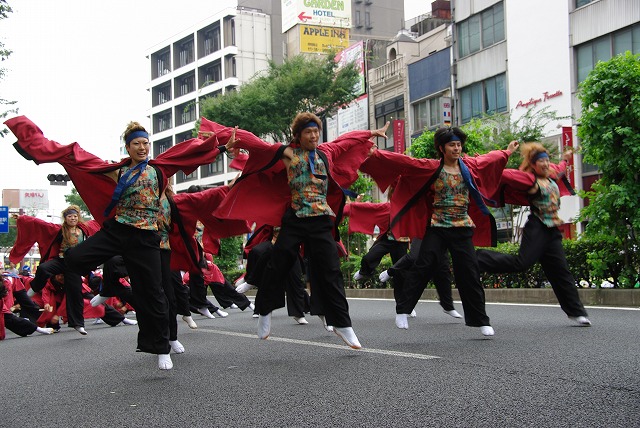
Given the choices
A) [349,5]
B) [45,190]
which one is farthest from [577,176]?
[45,190]

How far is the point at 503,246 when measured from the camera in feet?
51.0

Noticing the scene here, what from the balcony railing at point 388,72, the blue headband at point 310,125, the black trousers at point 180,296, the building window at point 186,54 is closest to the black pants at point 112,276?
the black trousers at point 180,296

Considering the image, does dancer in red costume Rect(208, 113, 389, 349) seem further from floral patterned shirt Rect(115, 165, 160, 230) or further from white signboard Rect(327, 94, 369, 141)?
white signboard Rect(327, 94, 369, 141)

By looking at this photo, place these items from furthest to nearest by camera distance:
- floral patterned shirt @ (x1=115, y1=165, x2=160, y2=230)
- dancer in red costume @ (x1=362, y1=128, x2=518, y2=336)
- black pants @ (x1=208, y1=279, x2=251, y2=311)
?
black pants @ (x1=208, y1=279, x2=251, y2=311) → dancer in red costume @ (x1=362, y1=128, x2=518, y2=336) → floral patterned shirt @ (x1=115, y1=165, x2=160, y2=230)

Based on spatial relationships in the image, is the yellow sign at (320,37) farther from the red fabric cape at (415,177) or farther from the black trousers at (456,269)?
the black trousers at (456,269)

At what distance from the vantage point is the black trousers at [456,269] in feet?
25.3

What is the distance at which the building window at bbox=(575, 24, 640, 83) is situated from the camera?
25.9m

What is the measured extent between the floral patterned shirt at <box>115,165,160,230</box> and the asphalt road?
1175 millimetres

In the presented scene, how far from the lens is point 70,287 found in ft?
36.3

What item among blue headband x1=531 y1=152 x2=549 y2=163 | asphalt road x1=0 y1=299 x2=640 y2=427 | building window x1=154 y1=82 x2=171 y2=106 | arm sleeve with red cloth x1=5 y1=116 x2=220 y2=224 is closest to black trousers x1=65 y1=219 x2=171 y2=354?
asphalt road x1=0 y1=299 x2=640 y2=427

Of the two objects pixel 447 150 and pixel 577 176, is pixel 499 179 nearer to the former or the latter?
pixel 447 150

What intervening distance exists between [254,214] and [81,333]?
444cm

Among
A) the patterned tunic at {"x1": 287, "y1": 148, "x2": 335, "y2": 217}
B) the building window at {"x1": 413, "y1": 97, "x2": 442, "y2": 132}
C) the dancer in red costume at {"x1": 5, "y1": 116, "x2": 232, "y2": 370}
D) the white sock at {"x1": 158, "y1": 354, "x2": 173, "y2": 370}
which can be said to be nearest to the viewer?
the white sock at {"x1": 158, "y1": 354, "x2": 173, "y2": 370}

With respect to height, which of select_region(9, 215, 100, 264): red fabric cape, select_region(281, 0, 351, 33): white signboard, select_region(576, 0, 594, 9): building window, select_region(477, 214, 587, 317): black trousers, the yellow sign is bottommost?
select_region(477, 214, 587, 317): black trousers
